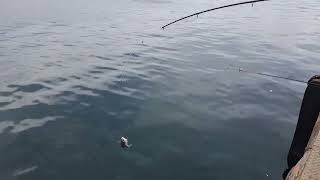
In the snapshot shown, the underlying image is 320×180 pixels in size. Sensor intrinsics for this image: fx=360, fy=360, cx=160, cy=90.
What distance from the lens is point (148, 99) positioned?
1338 cm

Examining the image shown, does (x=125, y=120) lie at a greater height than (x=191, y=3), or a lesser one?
lesser

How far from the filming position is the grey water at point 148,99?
934cm

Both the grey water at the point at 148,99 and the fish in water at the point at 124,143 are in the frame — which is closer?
the grey water at the point at 148,99

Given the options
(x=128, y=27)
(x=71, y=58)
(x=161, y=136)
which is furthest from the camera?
(x=128, y=27)

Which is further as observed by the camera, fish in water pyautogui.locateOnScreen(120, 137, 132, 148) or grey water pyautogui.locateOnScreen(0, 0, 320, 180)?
fish in water pyautogui.locateOnScreen(120, 137, 132, 148)

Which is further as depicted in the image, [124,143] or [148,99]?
[148,99]

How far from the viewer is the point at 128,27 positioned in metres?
26.8

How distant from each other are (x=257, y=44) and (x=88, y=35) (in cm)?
1087

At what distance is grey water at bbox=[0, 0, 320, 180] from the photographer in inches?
368

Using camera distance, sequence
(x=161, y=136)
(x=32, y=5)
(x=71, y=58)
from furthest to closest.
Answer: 1. (x=32, y=5)
2. (x=71, y=58)
3. (x=161, y=136)

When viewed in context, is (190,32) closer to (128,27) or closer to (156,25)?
(156,25)

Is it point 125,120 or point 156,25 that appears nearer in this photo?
point 125,120

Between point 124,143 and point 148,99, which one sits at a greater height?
point 148,99

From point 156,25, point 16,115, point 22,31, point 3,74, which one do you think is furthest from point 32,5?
point 16,115
